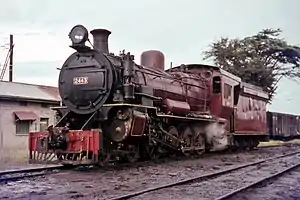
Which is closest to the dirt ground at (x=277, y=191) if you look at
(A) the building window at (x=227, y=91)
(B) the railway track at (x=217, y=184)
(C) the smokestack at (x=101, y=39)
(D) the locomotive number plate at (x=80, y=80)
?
(B) the railway track at (x=217, y=184)

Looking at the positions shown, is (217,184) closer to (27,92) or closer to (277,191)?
(277,191)

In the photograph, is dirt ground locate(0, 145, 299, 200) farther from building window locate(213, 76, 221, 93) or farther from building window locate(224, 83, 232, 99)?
building window locate(224, 83, 232, 99)

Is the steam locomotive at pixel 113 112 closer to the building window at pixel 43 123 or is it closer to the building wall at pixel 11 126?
the building wall at pixel 11 126

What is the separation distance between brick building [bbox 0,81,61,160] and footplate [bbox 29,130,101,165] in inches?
357

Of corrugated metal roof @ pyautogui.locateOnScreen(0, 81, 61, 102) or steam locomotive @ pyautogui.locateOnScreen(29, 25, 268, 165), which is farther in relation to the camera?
corrugated metal roof @ pyautogui.locateOnScreen(0, 81, 61, 102)

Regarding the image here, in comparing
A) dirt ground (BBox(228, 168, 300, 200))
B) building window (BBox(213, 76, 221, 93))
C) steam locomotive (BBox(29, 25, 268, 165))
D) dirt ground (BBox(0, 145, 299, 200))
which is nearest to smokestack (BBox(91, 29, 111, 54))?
steam locomotive (BBox(29, 25, 268, 165))

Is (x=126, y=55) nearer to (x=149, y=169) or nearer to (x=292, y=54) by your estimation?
(x=149, y=169)

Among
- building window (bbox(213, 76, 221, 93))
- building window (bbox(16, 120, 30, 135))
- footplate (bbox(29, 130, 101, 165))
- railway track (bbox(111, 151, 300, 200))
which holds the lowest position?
railway track (bbox(111, 151, 300, 200))

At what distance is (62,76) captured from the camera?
12.7 metres

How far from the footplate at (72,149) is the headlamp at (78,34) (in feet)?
8.11

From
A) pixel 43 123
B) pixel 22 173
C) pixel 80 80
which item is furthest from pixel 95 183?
pixel 43 123

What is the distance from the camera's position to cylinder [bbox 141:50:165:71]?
1638 centimetres

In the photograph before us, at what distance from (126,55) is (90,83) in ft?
4.04

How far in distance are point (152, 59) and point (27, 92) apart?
10.4 m
